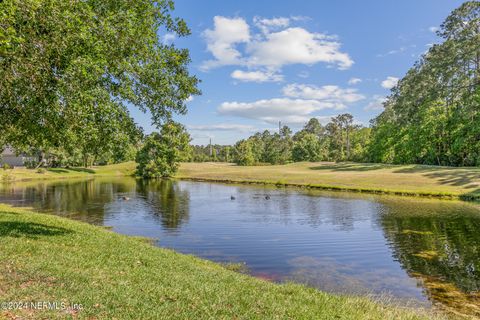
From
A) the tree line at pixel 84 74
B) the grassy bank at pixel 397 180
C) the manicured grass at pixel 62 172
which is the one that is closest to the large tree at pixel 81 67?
the tree line at pixel 84 74

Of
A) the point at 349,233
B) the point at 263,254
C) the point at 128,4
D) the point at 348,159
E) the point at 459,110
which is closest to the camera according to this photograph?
the point at 128,4

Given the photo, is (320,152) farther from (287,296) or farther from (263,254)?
(287,296)

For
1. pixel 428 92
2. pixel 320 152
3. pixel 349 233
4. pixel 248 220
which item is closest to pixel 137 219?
pixel 248 220

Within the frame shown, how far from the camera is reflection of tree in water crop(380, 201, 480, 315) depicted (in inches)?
677

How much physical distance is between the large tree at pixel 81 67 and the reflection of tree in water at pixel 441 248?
16.5m

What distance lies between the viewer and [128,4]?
1594cm

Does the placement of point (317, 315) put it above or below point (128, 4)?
below

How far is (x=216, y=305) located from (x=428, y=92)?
7189 cm

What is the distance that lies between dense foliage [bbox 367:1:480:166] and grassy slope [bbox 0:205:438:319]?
206ft

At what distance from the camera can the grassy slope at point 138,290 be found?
8977mm

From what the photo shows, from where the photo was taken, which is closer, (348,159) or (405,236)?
(405,236)

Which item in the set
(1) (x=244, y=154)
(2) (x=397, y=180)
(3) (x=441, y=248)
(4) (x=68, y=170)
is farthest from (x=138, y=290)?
(1) (x=244, y=154)

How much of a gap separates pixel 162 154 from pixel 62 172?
104 feet

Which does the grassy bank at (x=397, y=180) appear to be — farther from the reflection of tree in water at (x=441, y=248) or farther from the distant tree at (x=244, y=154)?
the distant tree at (x=244, y=154)
